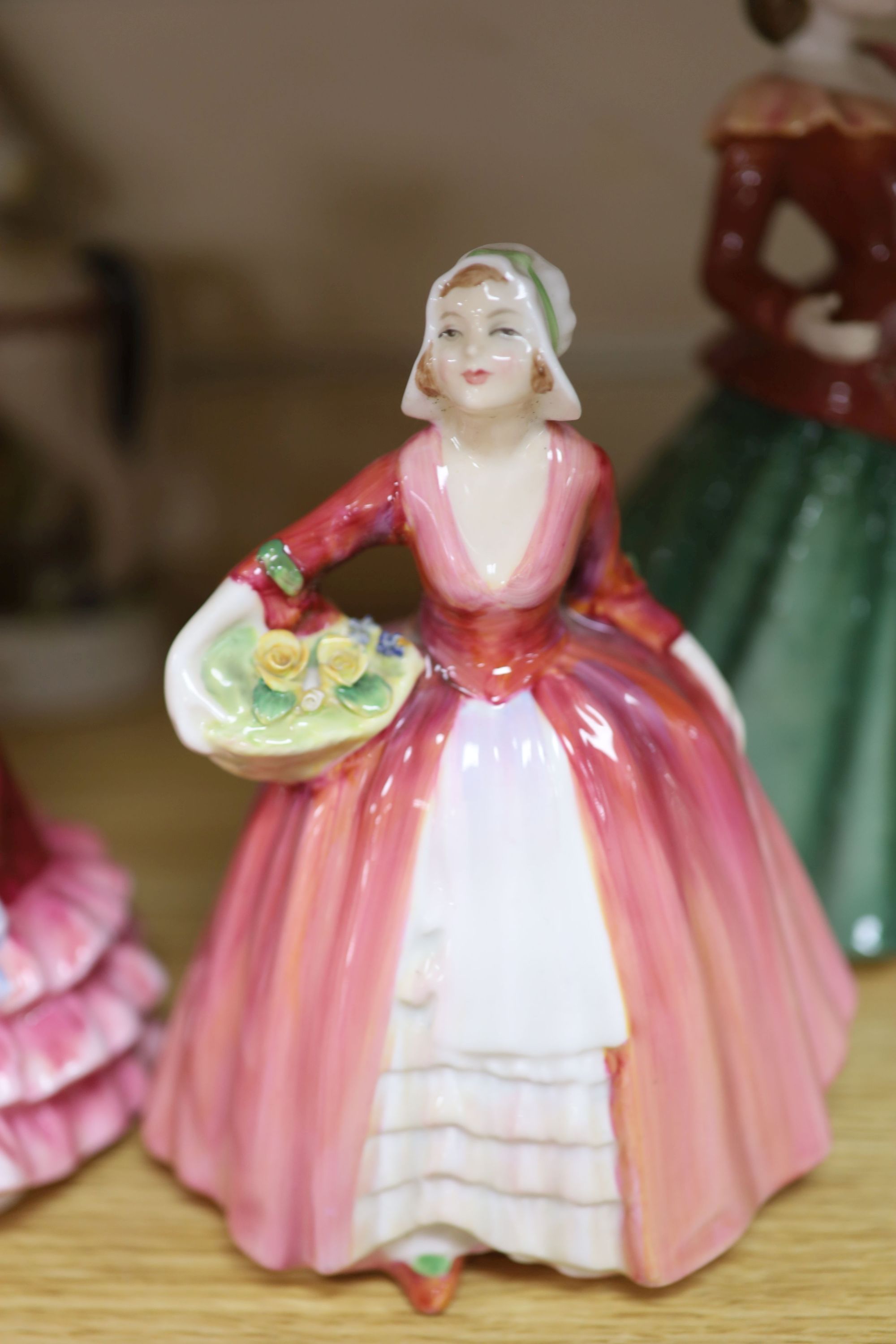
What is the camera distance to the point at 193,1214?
767mm

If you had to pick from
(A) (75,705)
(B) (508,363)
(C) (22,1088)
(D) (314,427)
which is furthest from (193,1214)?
(D) (314,427)

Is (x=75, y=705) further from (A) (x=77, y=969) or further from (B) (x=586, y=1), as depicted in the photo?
(B) (x=586, y=1)

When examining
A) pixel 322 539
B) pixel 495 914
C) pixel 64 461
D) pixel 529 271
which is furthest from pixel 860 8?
pixel 64 461

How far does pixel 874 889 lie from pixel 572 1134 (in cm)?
37

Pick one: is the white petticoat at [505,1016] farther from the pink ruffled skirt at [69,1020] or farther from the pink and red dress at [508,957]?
the pink ruffled skirt at [69,1020]

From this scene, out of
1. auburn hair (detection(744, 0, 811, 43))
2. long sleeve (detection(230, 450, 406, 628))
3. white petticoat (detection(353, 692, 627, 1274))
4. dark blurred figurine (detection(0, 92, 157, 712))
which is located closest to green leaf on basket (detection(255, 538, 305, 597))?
long sleeve (detection(230, 450, 406, 628))

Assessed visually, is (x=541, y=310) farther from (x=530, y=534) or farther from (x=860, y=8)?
(x=860, y=8)

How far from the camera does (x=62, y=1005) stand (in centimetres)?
78

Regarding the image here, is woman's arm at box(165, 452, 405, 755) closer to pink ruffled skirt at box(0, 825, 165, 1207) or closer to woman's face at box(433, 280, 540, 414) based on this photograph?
woman's face at box(433, 280, 540, 414)

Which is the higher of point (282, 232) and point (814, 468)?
point (282, 232)

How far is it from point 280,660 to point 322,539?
0.22 ft

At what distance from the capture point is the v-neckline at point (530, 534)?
679mm

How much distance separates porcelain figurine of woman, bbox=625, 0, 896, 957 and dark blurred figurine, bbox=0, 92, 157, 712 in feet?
1.92

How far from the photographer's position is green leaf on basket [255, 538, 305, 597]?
0.69 m
